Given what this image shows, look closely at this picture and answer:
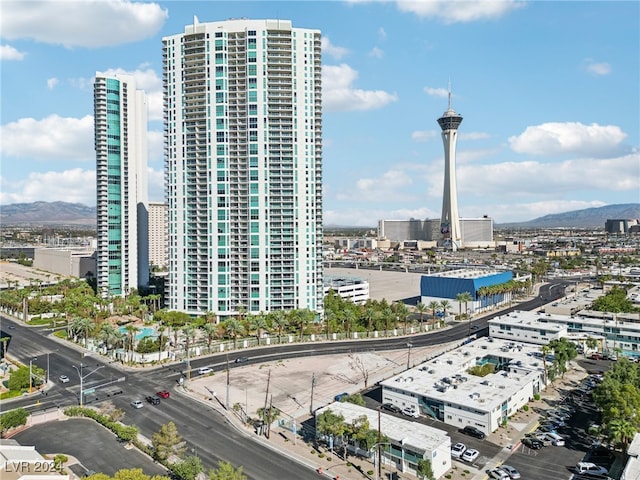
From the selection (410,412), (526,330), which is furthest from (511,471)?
(526,330)

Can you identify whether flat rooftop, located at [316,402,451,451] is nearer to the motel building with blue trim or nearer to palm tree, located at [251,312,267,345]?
palm tree, located at [251,312,267,345]

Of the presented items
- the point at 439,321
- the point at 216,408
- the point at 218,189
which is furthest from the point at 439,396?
the point at 218,189

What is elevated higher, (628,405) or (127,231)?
(127,231)

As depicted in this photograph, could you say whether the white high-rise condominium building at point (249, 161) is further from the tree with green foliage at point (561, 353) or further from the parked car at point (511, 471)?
the parked car at point (511, 471)

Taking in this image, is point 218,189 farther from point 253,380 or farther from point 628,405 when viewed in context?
point 628,405

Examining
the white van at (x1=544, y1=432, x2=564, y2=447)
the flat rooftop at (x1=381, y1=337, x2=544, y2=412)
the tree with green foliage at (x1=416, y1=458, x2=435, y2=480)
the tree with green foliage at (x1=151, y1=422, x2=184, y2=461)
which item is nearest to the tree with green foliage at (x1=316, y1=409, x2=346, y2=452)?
the tree with green foliage at (x1=416, y1=458, x2=435, y2=480)
